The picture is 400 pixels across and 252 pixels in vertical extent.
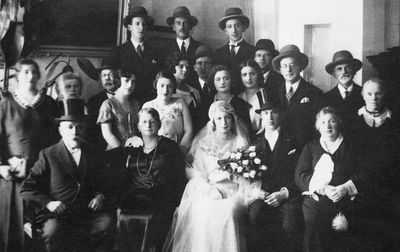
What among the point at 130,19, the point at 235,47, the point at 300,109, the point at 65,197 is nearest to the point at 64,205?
the point at 65,197

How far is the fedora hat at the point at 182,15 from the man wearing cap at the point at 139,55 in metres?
0.13

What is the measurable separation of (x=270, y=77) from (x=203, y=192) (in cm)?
93

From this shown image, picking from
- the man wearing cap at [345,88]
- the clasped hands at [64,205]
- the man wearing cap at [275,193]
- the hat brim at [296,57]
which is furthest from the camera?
the hat brim at [296,57]

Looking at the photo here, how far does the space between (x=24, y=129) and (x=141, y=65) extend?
2.88ft

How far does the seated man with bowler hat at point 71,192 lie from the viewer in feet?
10.5

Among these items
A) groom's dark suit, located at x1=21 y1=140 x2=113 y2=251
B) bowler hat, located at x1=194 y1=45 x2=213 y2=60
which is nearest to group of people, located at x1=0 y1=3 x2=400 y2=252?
groom's dark suit, located at x1=21 y1=140 x2=113 y2=251

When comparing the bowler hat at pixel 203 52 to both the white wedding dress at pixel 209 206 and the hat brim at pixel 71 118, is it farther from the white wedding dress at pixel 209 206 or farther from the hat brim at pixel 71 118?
the hat brim at pixel 71 118

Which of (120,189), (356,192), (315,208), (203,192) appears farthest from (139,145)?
(356,192)

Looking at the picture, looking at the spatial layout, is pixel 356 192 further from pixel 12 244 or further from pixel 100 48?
pixel 12 244

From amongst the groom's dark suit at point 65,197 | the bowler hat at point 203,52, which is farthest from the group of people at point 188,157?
the bowler hat at point 203,52

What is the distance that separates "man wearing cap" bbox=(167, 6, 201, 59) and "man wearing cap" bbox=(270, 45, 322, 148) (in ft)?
1.91

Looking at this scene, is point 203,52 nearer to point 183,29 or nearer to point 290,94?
point 183,29

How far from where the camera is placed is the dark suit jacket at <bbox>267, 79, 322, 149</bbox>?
3.43 m

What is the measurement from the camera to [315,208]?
3316 millimetres
